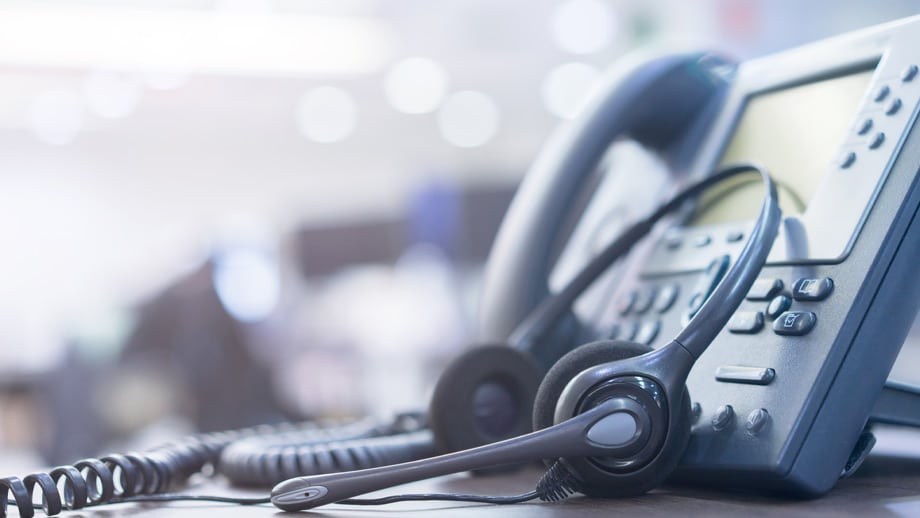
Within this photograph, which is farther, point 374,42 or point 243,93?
point 243,93

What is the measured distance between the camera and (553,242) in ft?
2.26

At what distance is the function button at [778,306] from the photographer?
0.42 meters

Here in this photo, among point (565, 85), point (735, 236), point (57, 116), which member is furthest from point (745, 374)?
point (57, 116)

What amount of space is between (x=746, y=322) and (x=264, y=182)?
7451mm

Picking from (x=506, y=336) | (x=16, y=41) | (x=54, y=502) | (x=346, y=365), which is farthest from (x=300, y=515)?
(x=16, y=41)

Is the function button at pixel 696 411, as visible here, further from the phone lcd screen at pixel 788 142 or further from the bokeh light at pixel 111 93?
the bokeh light at pixel 111 93

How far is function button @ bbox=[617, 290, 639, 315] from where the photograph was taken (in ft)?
1.84

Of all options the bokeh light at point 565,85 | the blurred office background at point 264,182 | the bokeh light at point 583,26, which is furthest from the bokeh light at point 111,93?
the bokeh light at point 565,85

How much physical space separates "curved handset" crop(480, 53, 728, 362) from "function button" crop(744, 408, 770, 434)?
0.27m

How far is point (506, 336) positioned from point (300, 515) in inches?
11.0

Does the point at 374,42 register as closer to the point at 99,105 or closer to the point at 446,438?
the point at 99,105

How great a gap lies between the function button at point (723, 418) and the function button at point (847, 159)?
13 cm

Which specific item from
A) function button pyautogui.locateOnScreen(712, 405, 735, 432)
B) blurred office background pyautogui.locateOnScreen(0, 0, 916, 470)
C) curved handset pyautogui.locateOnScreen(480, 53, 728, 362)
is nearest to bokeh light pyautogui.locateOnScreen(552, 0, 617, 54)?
blurred office background pyautogui.locateOnScreen(0, 0, 916, 470)

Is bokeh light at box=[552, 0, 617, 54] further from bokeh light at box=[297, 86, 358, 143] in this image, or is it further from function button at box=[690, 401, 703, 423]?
function button at box=[690, 401, 703, 423]
